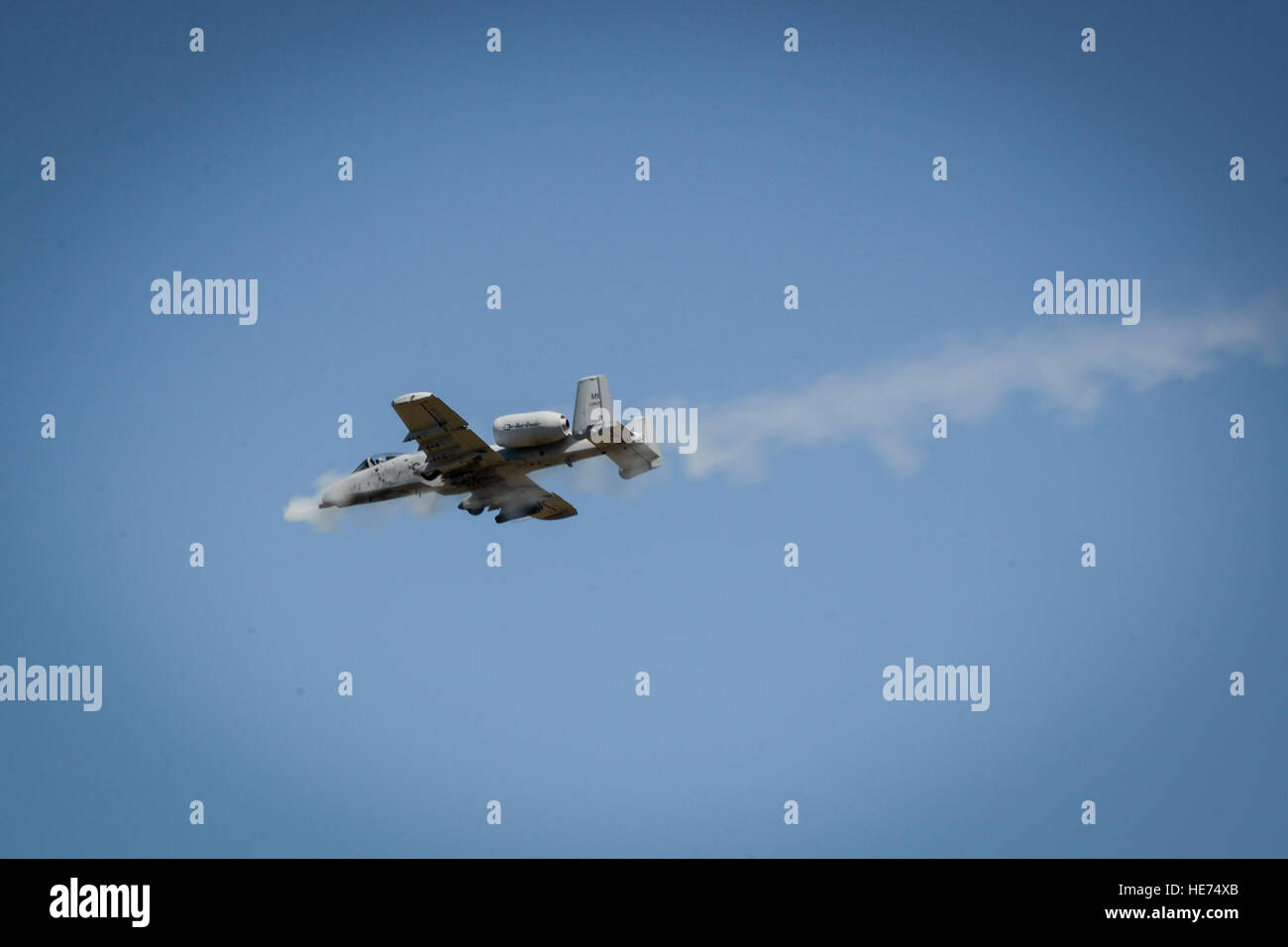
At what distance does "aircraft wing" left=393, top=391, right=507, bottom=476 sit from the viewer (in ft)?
187

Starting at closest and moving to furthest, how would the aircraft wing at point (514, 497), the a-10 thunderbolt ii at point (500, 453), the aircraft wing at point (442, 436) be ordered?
the aircraft wing at point (442, 436) → the a-10 thunderbolt ii at point (500, 453) → the aircraft wing at point (514, 497)

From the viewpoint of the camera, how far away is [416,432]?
58281 mm

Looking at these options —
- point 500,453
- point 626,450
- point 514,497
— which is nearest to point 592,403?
point 626,450

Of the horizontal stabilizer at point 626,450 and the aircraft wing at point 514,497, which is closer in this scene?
the horizontal stabilizer at point 626,450

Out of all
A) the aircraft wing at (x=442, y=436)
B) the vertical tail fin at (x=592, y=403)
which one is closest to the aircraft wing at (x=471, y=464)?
the aircraft wing at (x=442, y=436)

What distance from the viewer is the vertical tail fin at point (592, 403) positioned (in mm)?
57969

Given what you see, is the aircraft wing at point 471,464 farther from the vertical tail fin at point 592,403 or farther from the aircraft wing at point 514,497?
the vertical tail fin at point 592,403

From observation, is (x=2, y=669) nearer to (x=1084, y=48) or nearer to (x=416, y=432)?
(x=416, y=432)

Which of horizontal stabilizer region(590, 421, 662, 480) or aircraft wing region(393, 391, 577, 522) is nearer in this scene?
aircraft wing region(393, 391, 577, 522)

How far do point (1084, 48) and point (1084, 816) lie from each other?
30.1 meters

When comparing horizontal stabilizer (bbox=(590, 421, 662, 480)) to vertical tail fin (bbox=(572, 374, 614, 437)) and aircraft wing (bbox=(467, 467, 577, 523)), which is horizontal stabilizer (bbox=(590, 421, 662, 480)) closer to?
vertical tail fin (bbox=(572, 374, 614, 437))

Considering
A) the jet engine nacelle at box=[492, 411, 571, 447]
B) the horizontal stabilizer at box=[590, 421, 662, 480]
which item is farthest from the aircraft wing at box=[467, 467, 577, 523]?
the horizontal stabilizer at box=[590, 421, 662, 480]

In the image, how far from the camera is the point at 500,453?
5994 cm
